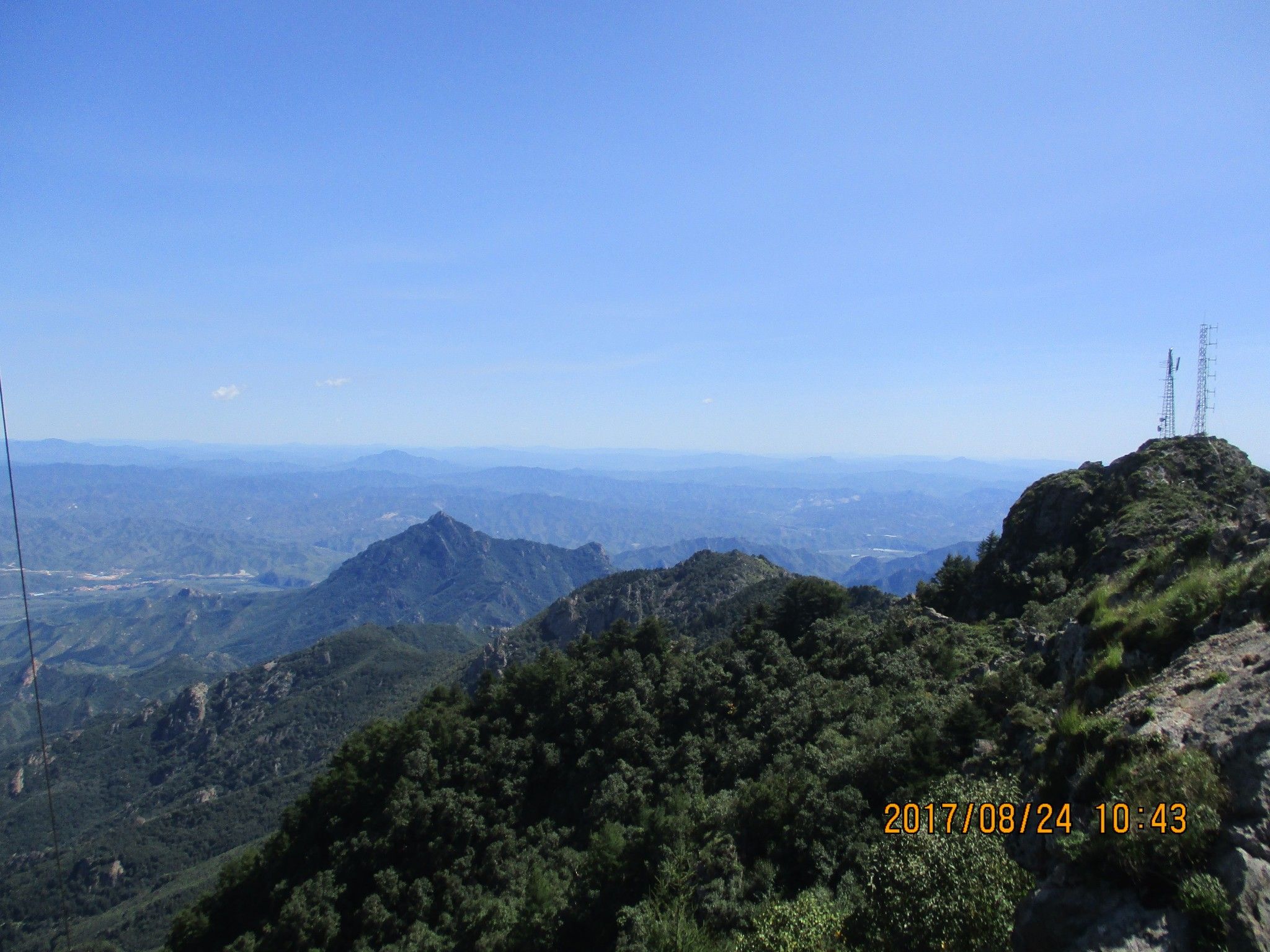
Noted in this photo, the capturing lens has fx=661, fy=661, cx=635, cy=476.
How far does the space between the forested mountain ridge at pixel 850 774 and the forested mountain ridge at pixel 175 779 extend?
69789 mm

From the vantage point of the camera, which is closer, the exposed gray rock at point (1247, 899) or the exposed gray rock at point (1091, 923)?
the exposed gray rock at point (1247, 899)

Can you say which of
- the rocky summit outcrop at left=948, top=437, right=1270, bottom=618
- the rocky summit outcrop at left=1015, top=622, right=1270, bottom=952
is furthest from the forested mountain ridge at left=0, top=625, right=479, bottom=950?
the rocky summit outcrop at left=1015, top=622, right=1270, bottom=952

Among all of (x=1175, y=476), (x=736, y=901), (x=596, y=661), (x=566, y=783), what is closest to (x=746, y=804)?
(x=736, y=901)

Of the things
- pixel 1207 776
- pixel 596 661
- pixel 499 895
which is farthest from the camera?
pixel 596 661

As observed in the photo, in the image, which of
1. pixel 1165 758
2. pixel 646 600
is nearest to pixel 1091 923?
pixel 1165 758

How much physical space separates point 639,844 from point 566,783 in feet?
45.7

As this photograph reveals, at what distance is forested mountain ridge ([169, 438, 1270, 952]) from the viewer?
8.84 metres

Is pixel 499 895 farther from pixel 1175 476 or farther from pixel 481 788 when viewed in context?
pixel 1175 476

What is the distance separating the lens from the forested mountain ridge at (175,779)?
102 m

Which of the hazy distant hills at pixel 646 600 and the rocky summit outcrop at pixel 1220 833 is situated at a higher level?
the rocky summit outcrop at pixel 1220 833

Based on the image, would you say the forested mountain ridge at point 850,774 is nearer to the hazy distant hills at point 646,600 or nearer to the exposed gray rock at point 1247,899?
the exposed gray rock at point 1247,899

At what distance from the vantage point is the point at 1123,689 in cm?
1265

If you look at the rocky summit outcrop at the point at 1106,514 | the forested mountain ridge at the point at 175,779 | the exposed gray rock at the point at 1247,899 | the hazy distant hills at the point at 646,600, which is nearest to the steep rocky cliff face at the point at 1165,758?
the exposed gray rock at the point at 1247,899

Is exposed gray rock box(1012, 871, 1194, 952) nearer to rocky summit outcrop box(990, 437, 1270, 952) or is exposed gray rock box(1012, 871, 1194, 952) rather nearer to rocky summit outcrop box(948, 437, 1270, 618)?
rocky summit outcrop box(990, 437, 1270, 952)
